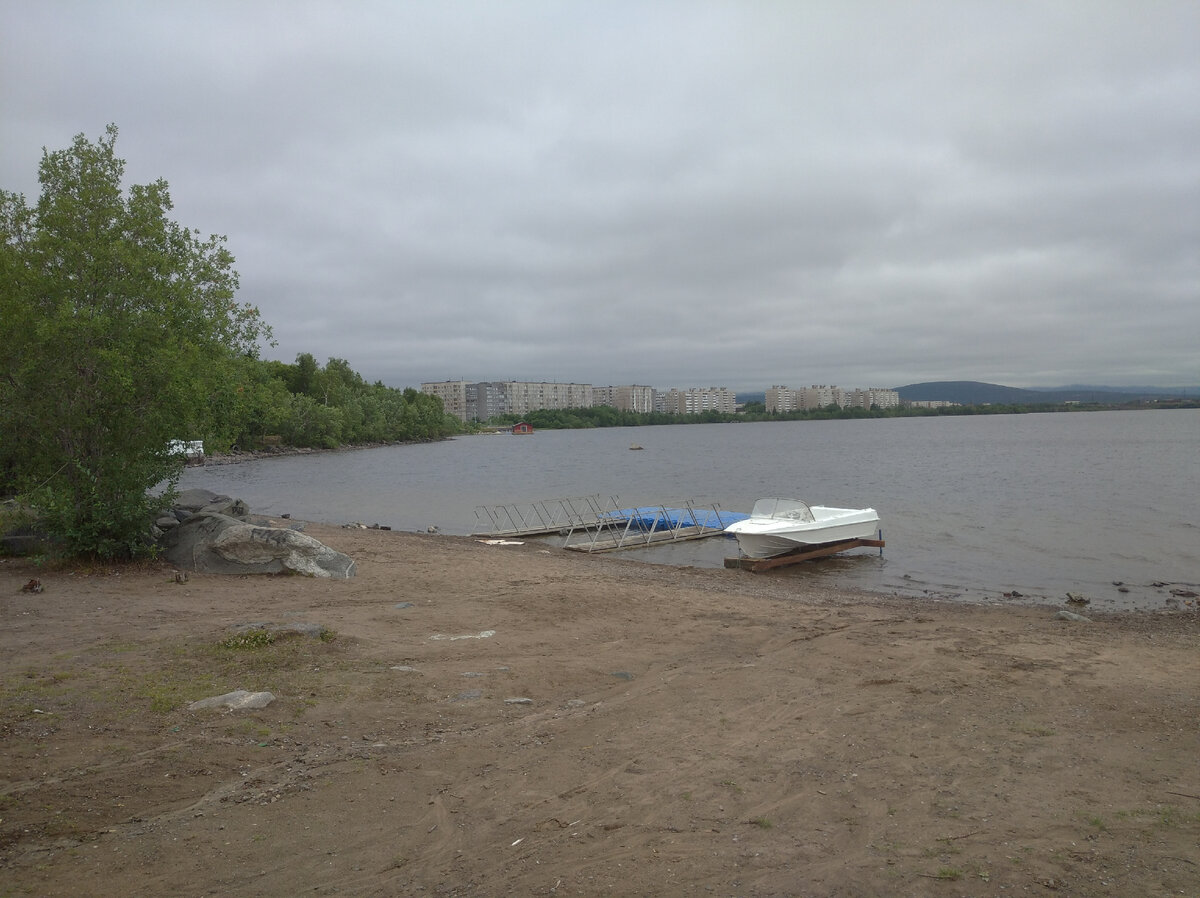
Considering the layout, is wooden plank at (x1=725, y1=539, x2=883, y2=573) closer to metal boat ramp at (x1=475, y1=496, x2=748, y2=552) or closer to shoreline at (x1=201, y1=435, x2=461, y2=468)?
A: metal boat ramp at (x1=475, y1=496, x2=748, y2=552)

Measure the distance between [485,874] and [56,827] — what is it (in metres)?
2.94

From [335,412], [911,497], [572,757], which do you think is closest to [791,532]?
[572,757]

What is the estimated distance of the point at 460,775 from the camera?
651 centimetres

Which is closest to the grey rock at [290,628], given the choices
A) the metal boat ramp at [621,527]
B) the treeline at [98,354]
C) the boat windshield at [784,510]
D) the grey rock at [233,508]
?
the treeline at [98,354]

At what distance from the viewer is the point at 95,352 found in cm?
1421

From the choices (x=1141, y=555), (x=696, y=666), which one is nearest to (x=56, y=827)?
(x=696, y=666)

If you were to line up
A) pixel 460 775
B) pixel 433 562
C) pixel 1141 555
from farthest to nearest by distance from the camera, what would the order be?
pixel 1141 555 < pixel 433 562 < pixel 460 775

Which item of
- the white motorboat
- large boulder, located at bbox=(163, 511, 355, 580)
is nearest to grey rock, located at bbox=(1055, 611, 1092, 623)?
the white motorboat

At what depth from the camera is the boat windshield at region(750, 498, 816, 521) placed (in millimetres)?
25453

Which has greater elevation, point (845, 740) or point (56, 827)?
point (56, 827)

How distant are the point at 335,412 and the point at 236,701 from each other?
11078 cm

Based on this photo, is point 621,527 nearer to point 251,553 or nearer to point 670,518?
point 670,518

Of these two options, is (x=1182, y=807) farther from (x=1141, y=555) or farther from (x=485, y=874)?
(x=1141, y=555)

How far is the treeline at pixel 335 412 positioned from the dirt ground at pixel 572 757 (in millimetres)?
72034
